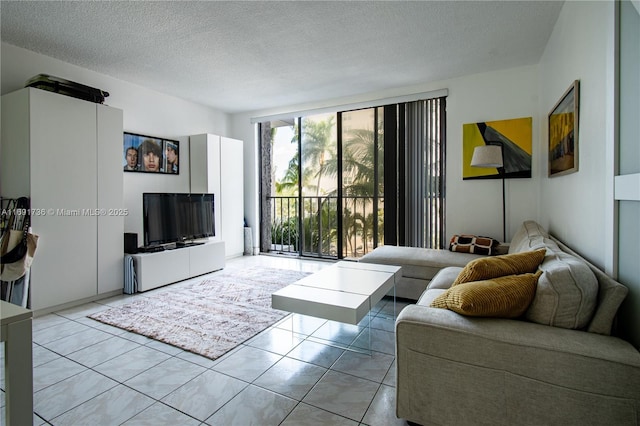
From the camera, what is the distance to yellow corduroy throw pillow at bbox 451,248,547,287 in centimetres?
155

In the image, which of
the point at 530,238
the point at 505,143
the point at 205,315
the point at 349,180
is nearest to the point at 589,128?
the point at 530,238

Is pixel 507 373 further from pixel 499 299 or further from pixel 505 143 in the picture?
pixel 505 143

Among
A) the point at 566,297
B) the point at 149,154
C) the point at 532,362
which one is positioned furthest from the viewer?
the point at 149,154

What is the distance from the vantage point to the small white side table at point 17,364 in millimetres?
905

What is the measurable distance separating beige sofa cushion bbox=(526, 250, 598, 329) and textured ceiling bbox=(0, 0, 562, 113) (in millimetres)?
2160

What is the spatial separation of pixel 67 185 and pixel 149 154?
134cm

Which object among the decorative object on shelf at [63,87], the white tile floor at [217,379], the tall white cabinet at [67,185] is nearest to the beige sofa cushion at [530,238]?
the white tile floor at [217,379]

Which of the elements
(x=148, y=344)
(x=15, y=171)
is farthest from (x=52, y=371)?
(x=15, y=171)

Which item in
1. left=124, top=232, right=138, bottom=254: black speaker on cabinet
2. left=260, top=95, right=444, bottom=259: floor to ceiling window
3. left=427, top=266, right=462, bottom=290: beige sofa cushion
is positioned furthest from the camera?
left=260, top=95, right=444, bottom=259: floor to ceiling window

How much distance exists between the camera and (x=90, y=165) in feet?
10.2

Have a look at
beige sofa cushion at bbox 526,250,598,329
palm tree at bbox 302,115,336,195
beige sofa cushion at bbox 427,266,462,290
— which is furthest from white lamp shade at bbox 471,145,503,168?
palm tree at bbox 302,115,336,195

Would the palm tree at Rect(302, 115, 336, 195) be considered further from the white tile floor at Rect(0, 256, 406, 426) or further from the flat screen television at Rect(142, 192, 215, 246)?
the white tile floor at Rect(0, 256, 406, 426)

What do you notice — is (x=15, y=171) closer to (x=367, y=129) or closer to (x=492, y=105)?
(x=367, y=129)

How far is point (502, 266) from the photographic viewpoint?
1.56 meters
